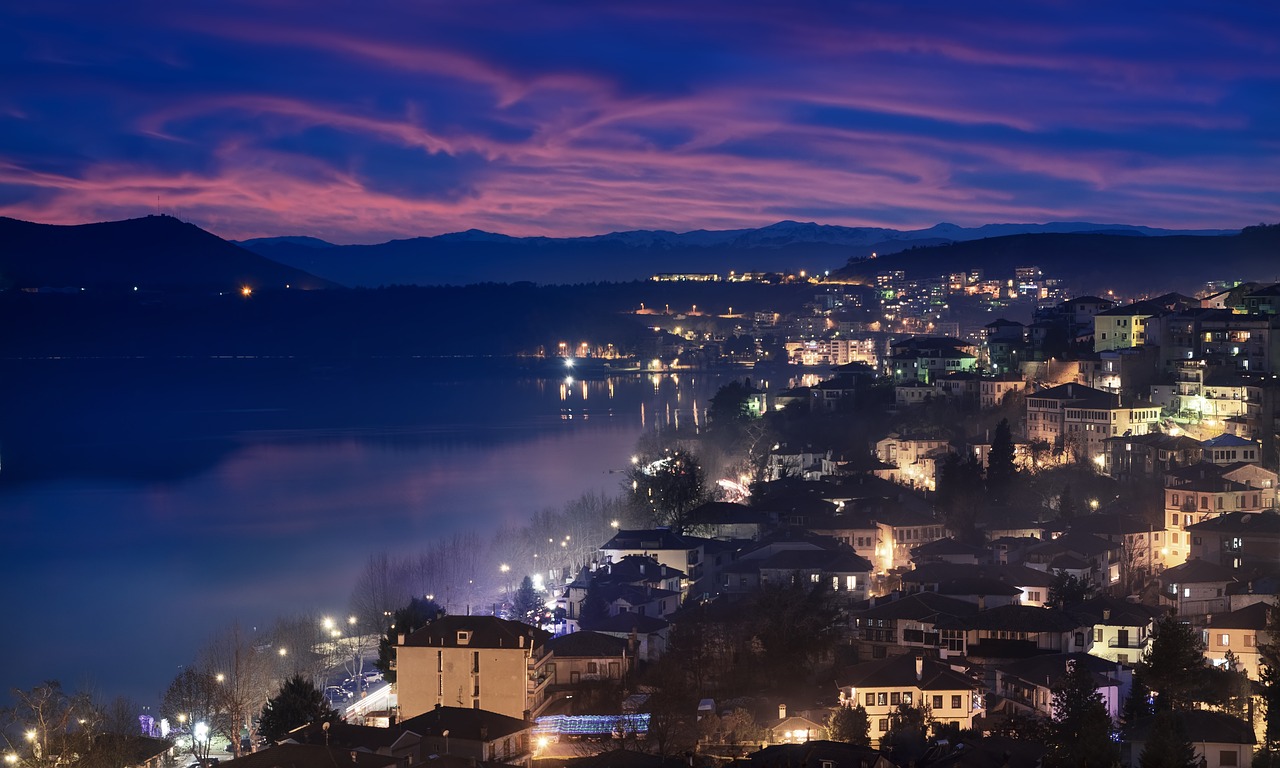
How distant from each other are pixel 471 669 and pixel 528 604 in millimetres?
4364

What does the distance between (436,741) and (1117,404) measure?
41.1ft

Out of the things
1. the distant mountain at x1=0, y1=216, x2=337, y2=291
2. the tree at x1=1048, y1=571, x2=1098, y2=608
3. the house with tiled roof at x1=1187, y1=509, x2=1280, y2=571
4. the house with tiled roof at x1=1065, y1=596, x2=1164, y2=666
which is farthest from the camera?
the distant mountain at x1=0, y1=216, x2=337, y2=291

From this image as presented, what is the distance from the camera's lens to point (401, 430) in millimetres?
46375

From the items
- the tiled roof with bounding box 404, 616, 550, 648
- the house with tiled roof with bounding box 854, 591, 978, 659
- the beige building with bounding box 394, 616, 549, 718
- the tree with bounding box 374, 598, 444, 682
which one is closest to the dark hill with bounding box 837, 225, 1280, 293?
the house with tiled roof with bounding box 854, 591, 978, 659

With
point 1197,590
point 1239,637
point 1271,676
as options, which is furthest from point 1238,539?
point 1271,676

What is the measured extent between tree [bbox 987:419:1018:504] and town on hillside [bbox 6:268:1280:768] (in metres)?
0.03

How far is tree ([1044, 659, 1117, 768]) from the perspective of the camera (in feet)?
25.0

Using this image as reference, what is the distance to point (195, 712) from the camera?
1205 cm

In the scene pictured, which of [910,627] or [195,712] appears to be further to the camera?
[195,712]

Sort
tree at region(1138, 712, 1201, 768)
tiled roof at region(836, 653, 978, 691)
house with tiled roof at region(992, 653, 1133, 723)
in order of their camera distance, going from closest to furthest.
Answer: tree at region(1138, 712, 1201, 768) → tiled roof at region(836, 653, 978, 691) → house with tiled roof at region(992, 653, 1133, 723)

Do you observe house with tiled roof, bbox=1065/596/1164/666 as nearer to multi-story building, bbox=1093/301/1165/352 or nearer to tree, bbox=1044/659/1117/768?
tree, bbox=1044/659/1117/768

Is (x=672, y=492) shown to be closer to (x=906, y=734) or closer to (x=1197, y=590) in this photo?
(x=1197, y=590)

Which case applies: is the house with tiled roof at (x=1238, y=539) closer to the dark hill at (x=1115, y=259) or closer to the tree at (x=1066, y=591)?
the tree at (x=1066, y=591)

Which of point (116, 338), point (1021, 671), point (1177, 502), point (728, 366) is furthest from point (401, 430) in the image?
point (116, 338)
